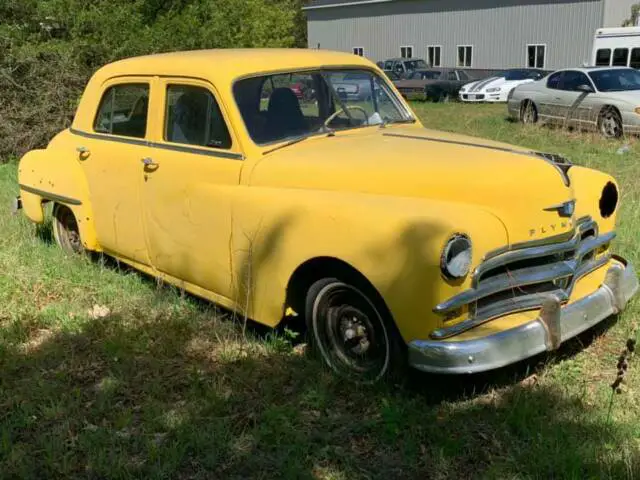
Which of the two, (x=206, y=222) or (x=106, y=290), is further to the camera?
(x=106, y=290)

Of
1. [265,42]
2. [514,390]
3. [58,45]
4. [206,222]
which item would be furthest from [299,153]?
[265,42]

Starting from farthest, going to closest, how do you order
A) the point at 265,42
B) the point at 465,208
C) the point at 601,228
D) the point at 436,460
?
the point at 265,42, the point at 601,228, the point at 465,208, the point at 436,460

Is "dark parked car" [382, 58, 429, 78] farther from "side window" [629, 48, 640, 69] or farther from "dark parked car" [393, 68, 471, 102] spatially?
"side window" [629, 48, 640, 69]

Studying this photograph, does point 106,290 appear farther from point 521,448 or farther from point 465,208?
point 521,448

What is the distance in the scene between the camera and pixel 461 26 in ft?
118

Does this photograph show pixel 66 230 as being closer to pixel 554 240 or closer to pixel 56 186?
pixel 56 186

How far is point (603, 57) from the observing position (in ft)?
73.8

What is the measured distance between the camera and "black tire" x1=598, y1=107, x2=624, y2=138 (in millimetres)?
12969

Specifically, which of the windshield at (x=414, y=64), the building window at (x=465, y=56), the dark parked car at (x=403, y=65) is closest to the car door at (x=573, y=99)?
the dark parked car at (x=403, y=65)

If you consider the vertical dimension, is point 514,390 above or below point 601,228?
below

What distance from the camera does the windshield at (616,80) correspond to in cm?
1359

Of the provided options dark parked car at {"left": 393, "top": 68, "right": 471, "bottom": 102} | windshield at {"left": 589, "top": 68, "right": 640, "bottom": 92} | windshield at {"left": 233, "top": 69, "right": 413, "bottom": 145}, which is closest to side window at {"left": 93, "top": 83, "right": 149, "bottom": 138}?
windshield at {"left": 233, "top": 69, "right": 413, "bottom": 145}

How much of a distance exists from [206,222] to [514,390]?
2.10 meters

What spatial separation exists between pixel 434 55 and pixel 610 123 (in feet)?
84.9
